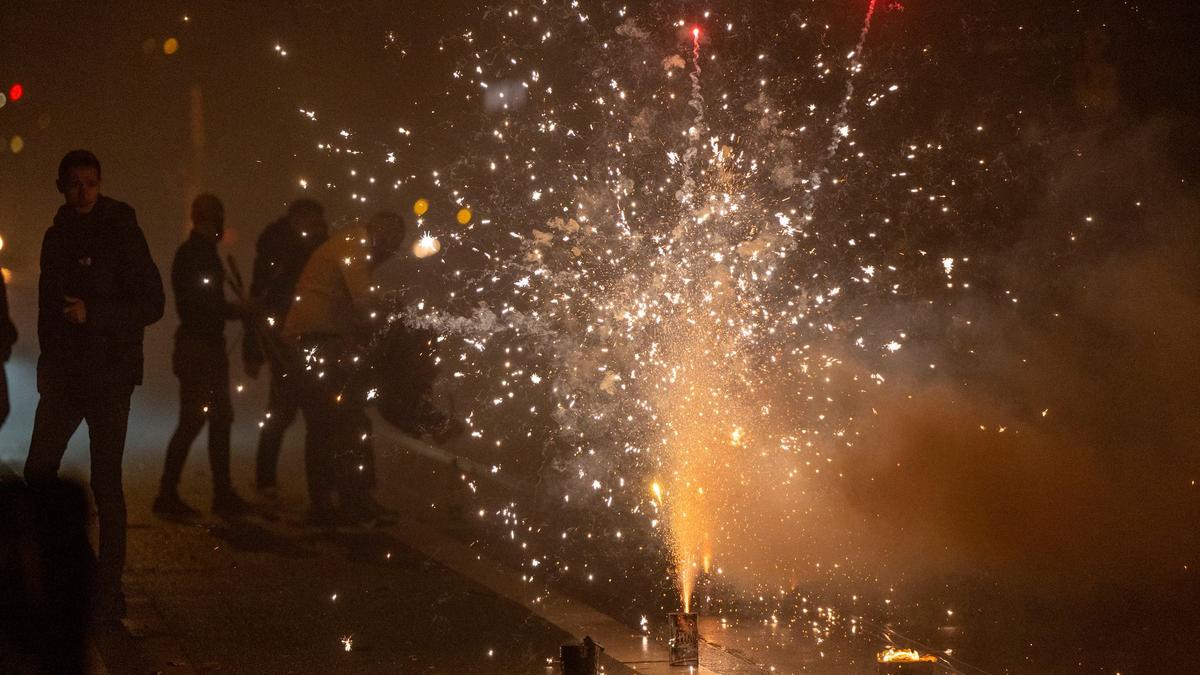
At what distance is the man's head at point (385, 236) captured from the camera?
8.61 metres

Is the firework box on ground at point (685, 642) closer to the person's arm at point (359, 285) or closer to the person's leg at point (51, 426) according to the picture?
the person's leg at point (51, 426)

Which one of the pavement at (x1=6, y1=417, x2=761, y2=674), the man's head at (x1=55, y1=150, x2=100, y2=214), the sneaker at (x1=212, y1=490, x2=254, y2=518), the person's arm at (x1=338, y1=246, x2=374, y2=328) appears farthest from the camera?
the person's arm at (x1=338, y1=246, x2=374, y2=328)

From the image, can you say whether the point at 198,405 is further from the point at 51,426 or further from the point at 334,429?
the point at 51,426

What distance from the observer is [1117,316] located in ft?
28.6

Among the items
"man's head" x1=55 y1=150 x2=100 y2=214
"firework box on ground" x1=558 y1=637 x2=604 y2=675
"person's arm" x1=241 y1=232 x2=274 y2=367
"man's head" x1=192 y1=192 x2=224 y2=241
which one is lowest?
"firework box on ground" x1=558 y1=637 x2=604 y2=675

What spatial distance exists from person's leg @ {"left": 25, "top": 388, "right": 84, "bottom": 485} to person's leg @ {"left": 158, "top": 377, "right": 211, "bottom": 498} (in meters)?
2.80

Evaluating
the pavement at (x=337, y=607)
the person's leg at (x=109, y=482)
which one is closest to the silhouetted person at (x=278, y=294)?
the pavement at (x=337, y=607)

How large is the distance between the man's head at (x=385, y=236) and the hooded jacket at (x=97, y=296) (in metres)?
3.32

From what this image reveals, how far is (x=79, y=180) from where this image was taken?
5.19 m

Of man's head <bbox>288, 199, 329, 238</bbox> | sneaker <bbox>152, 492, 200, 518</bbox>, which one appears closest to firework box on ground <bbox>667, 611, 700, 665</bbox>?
sneaker <bbox>152, 492, 200, 518</bbox>

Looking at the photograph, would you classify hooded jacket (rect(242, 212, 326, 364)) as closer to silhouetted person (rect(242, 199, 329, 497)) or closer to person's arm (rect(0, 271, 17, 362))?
silhouetted person (rect(242, 199, 329, 497))

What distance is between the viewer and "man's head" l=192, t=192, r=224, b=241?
26.5 ft

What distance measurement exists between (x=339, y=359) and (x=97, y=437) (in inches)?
137

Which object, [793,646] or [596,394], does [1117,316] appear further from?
[793,646]
